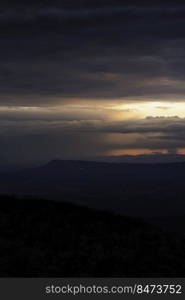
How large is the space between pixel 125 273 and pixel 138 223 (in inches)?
371

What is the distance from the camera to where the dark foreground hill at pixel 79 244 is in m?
20.8

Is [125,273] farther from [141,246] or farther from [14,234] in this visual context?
[14,234]

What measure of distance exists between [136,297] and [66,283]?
2595 mm

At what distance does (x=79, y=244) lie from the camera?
24078 mm

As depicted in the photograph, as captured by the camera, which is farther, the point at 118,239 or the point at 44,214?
the point at 44,214

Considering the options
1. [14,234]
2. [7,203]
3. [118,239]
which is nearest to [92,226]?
[118,239]

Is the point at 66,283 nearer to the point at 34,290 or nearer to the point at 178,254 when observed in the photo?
the point at 34,290

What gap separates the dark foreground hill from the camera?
20.8 meters

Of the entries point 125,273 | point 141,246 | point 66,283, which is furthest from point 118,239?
point 66,283

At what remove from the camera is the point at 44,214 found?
2958cm

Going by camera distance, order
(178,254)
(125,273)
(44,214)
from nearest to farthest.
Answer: (125,273) → (178,254) → (44,214)

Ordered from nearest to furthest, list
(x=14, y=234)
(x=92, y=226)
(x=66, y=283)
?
(x=66, y=283) → (x=14, y=234) → (x=92, y=226)

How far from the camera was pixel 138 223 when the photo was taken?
29906 millimetres

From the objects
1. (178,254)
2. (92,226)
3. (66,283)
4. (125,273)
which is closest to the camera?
(66,283)
